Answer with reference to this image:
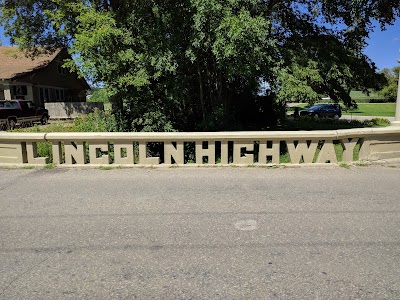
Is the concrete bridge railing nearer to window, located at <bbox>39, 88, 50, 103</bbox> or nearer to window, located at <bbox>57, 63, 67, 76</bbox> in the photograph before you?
window, located at <bbox>39, 88, 50, 103</bbox>

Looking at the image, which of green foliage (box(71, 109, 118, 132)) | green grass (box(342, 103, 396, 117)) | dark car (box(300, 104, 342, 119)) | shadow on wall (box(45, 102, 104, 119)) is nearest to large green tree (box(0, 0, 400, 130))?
green foliage (box(71, 109, 118, 132))

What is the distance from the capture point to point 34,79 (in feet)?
97.7

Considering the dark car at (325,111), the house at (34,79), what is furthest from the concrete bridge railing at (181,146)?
the dark car at (325,111)

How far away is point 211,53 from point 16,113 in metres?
15.5

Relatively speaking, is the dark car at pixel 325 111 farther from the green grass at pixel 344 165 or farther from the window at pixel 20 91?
the green grass at pixel 344 165

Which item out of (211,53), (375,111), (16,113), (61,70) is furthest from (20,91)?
(375,111)

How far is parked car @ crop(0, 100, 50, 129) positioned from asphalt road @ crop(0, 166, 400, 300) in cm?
1612

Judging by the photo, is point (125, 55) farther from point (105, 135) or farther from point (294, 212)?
point (294, 212)

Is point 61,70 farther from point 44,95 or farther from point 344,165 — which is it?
point 344,165

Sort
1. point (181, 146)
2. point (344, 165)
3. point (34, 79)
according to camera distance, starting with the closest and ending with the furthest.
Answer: point (344, 165), point (181, 146), point (34, 79)

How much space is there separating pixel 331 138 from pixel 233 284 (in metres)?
5.37

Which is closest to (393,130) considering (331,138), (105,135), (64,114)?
(331,138)

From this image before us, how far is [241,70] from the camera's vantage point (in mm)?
9438

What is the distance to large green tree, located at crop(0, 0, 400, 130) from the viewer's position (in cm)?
932
